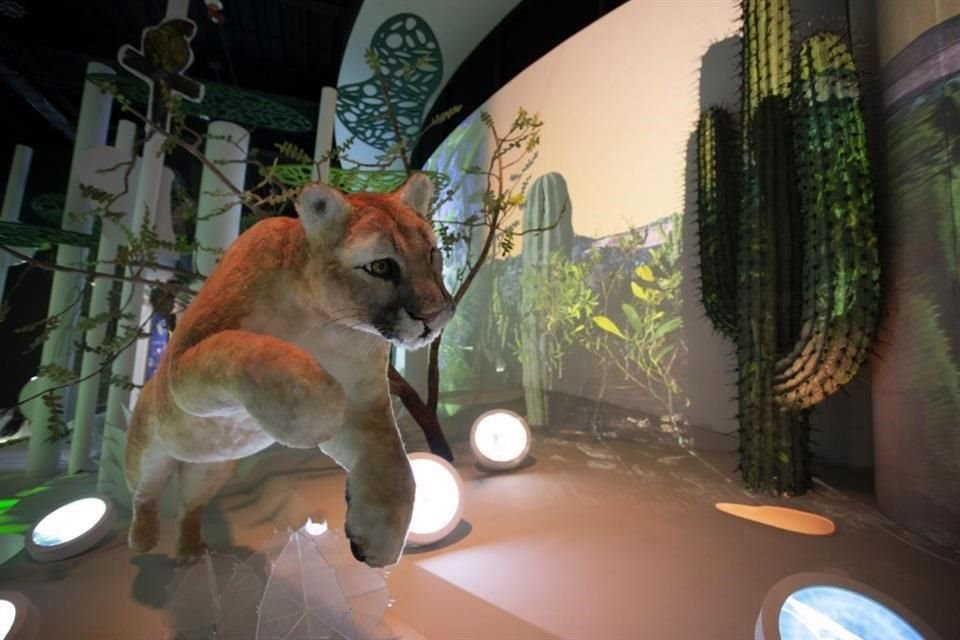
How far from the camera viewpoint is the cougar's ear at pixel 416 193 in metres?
0.62

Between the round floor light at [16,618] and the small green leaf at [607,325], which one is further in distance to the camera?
the small green leaf at [607,325]

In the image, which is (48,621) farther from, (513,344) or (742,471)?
(513,344)

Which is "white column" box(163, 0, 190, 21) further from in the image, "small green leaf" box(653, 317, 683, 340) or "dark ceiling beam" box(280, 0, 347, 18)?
"small green leaf" box(653, 317, 683, 340)

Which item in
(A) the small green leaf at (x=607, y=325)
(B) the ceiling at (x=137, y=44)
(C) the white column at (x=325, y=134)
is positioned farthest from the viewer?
(B) the ceiling at (x=137, y=44)

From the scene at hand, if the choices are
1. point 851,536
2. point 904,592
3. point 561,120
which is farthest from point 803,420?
point 561,120

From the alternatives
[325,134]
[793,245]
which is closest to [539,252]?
[793,245]

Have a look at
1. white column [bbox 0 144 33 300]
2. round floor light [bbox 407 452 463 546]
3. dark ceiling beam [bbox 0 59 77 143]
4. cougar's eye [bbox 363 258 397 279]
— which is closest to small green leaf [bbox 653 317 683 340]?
round floor light [bbox 407 452 463 546]

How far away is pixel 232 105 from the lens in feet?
8.38

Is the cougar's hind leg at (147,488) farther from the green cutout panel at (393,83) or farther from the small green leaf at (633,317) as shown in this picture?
the green cutout panel at (393,83)

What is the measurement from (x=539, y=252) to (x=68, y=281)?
300 centimetres

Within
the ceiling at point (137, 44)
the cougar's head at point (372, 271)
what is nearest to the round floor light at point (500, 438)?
the cougar's head at point (372, 271)

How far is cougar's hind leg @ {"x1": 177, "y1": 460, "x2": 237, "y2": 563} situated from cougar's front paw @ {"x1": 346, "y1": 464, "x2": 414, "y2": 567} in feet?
1.56

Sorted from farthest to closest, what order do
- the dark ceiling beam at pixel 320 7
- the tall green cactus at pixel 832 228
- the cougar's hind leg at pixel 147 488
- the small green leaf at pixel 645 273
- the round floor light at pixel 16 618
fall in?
1. the dark ceiling beam at pixel 320 7
2. the small green leaf at pixel 645 273
3. the tall green cactus at pixel 832 228
4. the round floor light at pixel 16 618
5. the cougar's hind leg at pixel 147 488

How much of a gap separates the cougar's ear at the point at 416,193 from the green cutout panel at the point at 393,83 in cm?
230
